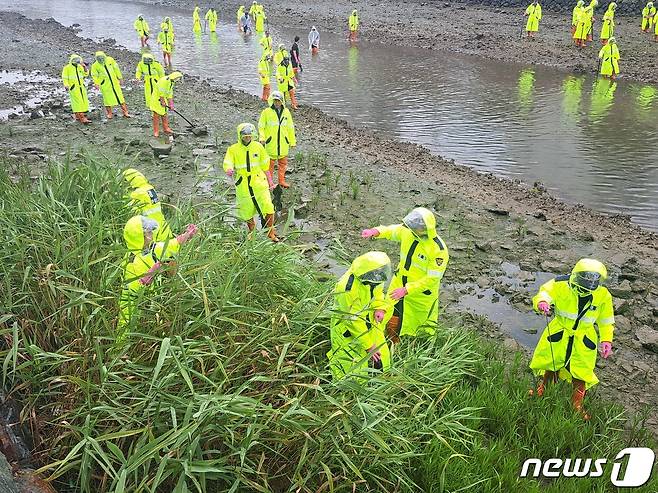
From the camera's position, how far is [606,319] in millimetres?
5047

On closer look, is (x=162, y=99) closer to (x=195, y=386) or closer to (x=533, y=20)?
(x=195, y=386)

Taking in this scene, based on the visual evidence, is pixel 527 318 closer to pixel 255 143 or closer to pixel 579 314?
pixel 579 314

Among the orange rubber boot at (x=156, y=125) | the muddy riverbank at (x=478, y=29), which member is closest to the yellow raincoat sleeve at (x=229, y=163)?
the orange rubber boot at (x=156, y=125)

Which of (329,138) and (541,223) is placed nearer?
(541,223)

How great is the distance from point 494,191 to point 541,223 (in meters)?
1.67

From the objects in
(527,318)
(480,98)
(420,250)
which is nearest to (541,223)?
(527,318)

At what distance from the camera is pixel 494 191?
10648mm

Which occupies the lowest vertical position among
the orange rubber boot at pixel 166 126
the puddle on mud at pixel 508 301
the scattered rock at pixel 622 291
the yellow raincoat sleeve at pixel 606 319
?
the puddle on mud at pixel 508 301

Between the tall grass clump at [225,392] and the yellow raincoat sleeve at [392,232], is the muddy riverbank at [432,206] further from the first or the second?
the tall grass clump at [225,392]

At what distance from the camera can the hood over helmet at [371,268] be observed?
14.8 ft

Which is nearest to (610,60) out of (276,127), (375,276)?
(276,127)

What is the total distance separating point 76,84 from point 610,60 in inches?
632

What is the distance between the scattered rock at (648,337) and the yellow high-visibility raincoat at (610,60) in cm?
1468

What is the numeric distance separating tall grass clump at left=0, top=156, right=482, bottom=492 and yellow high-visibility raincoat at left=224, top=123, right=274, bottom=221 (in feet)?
10.00
